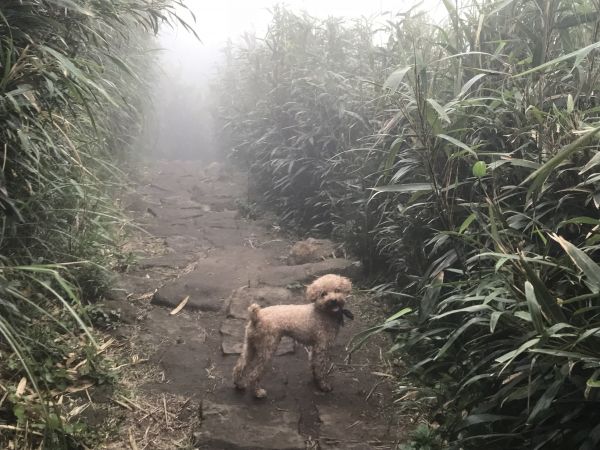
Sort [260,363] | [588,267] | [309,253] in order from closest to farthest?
[588,267], [260,363], [309,253]

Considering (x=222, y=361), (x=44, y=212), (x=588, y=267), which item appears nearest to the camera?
(x=588, y=267)

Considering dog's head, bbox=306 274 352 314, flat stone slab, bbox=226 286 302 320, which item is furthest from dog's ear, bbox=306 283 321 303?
flat stone slab, bbox=226 286 302 320

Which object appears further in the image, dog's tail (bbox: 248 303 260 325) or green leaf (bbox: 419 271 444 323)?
dog's tail (bbox: 248 303 260 325)

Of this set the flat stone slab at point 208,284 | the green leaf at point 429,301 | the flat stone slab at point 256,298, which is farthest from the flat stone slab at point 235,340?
the green leaf at point 429,301

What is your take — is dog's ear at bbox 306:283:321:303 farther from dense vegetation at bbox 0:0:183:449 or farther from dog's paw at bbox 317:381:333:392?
dense vegetation at bbox 0:0:183:449

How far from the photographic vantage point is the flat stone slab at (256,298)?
3.54 m

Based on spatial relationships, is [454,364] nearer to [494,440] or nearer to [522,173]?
[494,440]

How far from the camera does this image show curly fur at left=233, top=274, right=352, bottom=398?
254 centimetres

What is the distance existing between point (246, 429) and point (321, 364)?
1.91 feet

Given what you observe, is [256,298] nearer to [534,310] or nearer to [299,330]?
[299,330]

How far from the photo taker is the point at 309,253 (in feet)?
15.3

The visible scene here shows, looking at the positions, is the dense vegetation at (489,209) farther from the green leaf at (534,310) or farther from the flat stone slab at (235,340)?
the flat stone slab at (235,340)

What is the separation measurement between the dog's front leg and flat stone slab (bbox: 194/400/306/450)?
27 cm

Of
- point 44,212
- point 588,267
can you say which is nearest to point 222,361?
point 44,212
